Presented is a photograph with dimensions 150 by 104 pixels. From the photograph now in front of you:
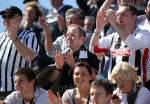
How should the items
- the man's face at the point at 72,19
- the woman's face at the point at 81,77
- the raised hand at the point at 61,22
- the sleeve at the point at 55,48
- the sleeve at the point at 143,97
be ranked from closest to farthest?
the sleeve at the point at 143,97 → the woman's face at the point at 81,77 → the sleeve at the point at 55,48 → the man's face at the point at 72,19 → the raised hand at the point at 61,22

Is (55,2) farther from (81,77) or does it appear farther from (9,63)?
(81,77)

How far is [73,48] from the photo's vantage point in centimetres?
792

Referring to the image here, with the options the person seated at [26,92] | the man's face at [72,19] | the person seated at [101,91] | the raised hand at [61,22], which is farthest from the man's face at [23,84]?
the raised hand at [61,22]

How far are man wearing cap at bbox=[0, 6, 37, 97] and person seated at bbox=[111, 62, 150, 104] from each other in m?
1.23

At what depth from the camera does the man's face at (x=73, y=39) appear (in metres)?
7.95

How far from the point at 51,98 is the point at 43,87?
0.91 metres

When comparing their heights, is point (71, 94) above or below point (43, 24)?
below

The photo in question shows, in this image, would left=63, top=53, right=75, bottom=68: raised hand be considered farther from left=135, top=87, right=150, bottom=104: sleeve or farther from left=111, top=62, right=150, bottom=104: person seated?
left=135, top=87, right=150, bottom=104: sleeve

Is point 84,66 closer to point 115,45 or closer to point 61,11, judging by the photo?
point 115,45

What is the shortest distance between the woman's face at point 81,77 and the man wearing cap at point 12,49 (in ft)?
2.39

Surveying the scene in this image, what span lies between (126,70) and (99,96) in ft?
1.49

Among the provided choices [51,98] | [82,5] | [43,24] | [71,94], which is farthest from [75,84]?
[82,5]

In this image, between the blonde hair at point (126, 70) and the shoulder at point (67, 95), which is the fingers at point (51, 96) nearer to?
the shoulder at point (67, 95)

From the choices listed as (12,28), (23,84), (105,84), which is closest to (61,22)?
(12,28)
